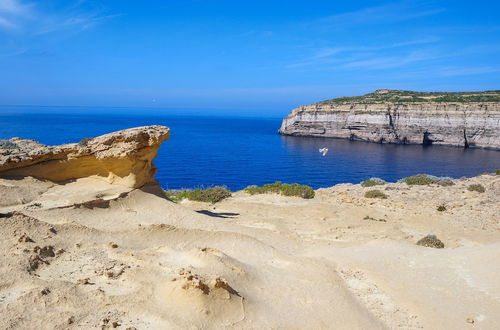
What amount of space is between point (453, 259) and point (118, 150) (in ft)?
43.8

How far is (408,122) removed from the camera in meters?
85.9

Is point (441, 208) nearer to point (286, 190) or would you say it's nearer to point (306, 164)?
point (286, 190)

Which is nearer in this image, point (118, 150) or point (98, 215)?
point (98, 215)

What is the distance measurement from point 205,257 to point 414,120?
85.6 meters

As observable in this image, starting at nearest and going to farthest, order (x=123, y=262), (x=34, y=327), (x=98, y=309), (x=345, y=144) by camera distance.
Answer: (x=34, y=327) → (x=98, y=309) → (x=123, y=262) → (x=345, y=144)

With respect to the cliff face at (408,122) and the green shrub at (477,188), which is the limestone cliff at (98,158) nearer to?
the green shrub at (477,188)

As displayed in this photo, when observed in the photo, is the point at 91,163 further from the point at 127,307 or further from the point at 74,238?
the point at 127,307

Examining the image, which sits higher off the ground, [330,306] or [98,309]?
[98,309]

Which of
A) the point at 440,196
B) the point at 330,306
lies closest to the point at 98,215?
the point at 330,306

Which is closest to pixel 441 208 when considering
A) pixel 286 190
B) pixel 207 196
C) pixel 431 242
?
pixel 431 242

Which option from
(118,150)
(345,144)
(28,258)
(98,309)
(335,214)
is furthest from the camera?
(345,144)

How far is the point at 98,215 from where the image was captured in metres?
13.7

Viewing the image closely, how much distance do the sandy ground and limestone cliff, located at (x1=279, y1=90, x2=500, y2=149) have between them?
229 feet

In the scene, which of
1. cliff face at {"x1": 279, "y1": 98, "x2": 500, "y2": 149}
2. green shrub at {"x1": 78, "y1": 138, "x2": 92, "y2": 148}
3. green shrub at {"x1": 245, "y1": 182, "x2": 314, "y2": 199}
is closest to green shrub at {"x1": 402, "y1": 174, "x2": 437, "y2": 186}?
green shrub at {"x1": 245, "y1": 182, "x2": 314, "y2": 199}
